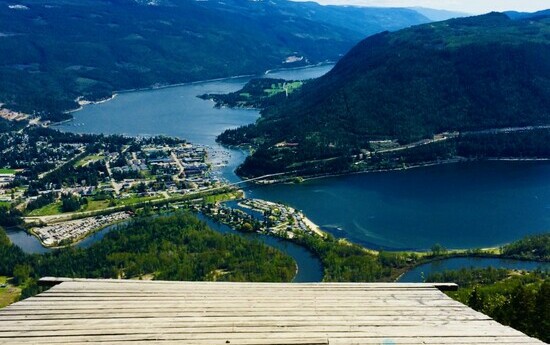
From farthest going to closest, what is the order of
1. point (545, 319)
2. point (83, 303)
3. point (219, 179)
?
point (219, 179) → point (545, 319) → point (83, 303)

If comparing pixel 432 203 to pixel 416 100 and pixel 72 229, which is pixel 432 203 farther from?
pixel 416 100

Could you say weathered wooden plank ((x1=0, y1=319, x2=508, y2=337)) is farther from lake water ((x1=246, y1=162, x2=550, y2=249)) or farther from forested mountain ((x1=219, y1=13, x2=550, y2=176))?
forested mountain ((x1=219, y1=13, x2=550, y2=176))

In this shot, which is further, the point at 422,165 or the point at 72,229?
the point at 422,165

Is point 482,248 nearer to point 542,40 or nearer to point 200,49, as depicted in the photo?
point 542,40

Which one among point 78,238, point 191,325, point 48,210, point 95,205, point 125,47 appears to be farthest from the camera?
point 125,47

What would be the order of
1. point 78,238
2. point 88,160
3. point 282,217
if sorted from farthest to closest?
point 88,160
point 282,217
point 78,238

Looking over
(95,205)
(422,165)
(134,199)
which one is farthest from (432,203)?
(95,205)

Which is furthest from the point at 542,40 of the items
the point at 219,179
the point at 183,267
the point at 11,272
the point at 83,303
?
the point at 83,303
